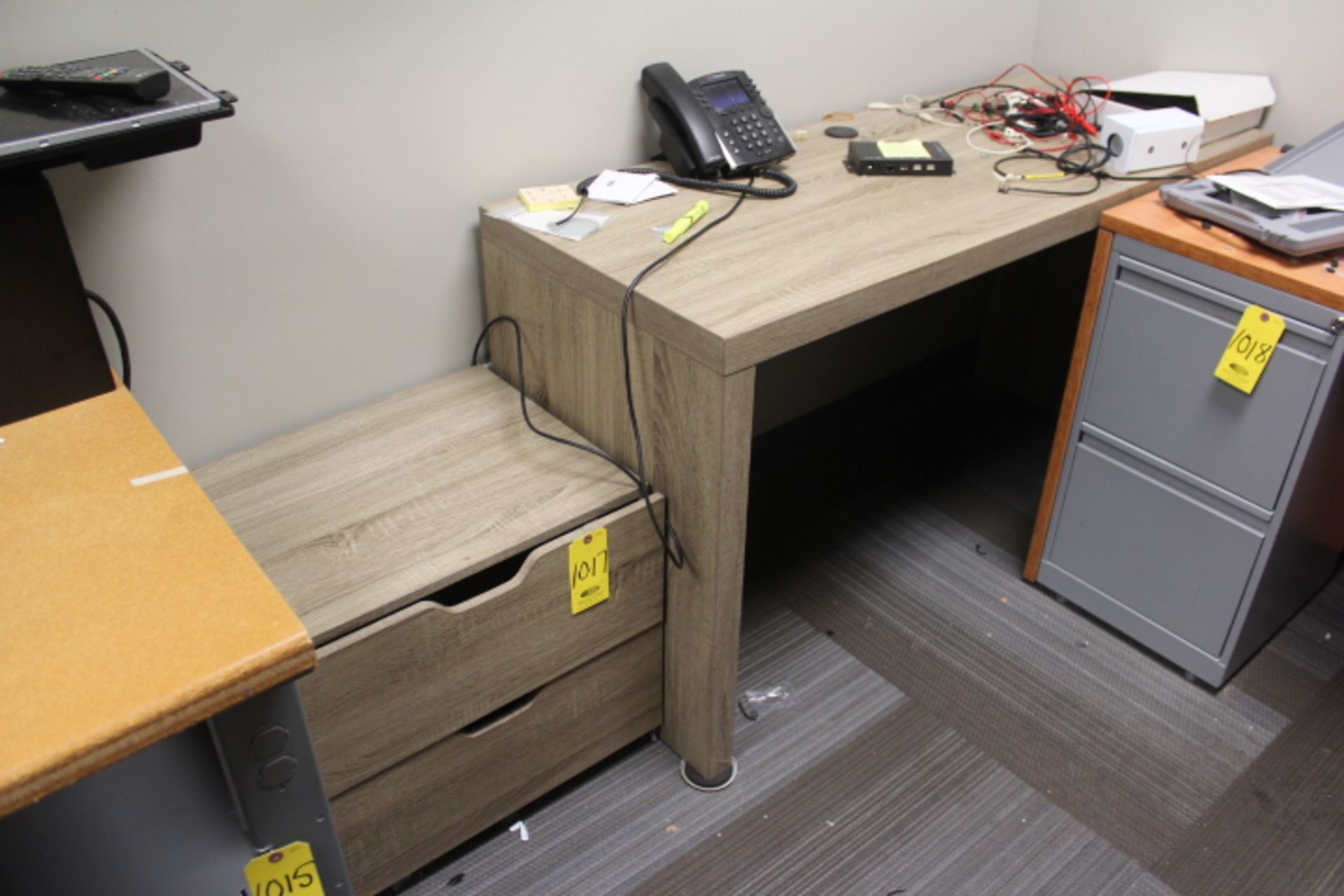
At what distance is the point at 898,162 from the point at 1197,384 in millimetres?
540

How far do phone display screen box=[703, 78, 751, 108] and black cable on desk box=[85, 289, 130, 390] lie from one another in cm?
86

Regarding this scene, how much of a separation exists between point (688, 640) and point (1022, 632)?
2.31ft

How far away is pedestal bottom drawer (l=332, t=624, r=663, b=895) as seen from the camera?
1.25 meters

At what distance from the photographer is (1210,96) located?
69.2 inches

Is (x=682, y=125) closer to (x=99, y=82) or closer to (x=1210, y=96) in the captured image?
(x=99, y=82)

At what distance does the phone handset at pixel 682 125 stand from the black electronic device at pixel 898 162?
0.74ft

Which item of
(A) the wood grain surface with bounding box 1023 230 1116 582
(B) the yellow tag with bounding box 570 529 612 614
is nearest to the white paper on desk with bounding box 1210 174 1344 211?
(A) the wood grain surface with bounding box 1023 230 1116 582

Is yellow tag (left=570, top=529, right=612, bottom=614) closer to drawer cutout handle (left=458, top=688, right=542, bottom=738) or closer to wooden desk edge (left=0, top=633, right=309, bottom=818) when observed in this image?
drawer cutout handle (left=458, top=688, right=542, bottom=738)

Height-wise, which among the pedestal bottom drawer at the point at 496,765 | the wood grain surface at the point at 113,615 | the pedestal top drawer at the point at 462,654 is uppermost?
the wood grain surface at the point at 113,615

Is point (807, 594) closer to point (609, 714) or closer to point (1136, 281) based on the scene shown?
point (609, 714)

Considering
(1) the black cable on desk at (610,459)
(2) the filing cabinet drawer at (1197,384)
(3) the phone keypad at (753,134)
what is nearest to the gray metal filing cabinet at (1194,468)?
(2) the filing cabinet drawer at (1197,384)

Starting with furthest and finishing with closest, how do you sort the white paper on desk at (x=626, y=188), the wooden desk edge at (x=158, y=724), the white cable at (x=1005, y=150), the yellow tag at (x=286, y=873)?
the white cable at (x=1005, y=150) → the white paper on desk at (x=626, y=188) → the yellow tag at (x=286, y=873) → the wooden desk edge at (x=158, y=724)

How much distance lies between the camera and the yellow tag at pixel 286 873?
0.84 meters

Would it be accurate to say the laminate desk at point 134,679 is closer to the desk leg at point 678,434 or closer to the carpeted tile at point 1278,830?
the desk leg at point 678,434
